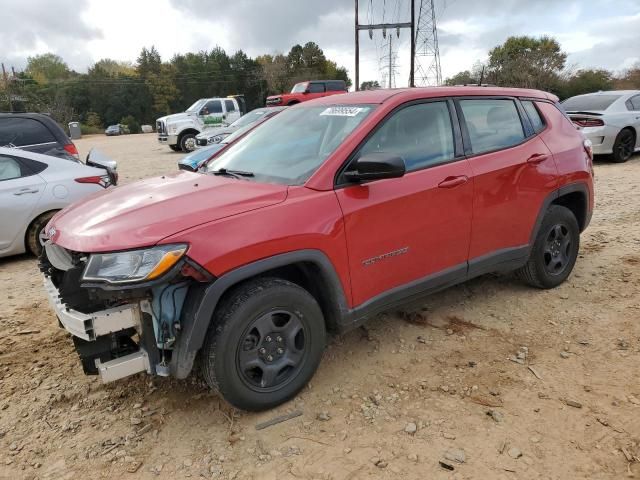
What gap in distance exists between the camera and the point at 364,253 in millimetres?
2994

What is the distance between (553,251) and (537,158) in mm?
895

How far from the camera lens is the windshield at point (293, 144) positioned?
3.12 metres

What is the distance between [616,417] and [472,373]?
→ 805mm

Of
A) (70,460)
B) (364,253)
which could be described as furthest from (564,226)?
(70,460)

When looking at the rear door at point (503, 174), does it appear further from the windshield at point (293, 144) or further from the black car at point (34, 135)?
the black car at point (34, 135)

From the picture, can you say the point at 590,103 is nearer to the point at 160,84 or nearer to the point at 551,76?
the point at 551,76

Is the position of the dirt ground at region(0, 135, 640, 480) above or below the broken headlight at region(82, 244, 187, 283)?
below

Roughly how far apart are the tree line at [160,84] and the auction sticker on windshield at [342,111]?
64.6 metres

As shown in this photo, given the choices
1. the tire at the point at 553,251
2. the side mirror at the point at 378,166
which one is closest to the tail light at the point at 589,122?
the tire at the point at 553,251

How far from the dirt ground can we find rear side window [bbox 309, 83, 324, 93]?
2341 cm

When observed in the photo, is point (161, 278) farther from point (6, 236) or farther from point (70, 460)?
point (6, 236)

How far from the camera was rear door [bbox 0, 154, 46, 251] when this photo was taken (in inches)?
221

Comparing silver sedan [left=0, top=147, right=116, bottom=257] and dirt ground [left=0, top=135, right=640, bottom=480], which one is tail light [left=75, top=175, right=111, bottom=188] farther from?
dirt ground [left=0, top=135, right=640, bottom=480]

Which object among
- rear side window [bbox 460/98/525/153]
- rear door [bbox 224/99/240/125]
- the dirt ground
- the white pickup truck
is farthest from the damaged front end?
rear door [bbox 224/99/240/125]
